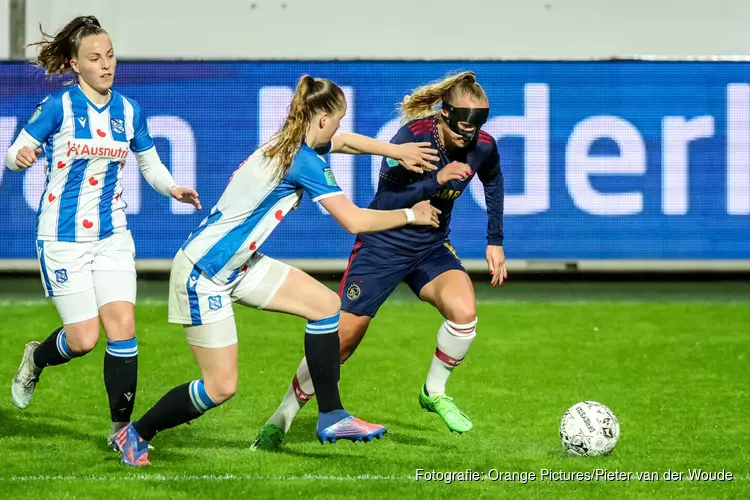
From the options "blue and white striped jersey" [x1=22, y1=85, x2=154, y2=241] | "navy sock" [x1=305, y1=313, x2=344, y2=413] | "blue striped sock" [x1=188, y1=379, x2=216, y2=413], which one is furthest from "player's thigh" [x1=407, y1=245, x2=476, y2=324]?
"blue and white striped jersey" [x1=22, y1=85, x2=154, y2=241]

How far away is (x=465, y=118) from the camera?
7.00 meters

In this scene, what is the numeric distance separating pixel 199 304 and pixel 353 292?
132cm

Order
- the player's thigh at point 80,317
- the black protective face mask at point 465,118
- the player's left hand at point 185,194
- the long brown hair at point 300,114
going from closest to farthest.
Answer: the long brown hair at point 300,114, the player's thigh at point 80,317, the player's left hand at point 185,194, the black protective face mask at point 465,118

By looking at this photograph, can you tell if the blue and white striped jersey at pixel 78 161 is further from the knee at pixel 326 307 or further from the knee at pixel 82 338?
the knee at pixel 326 307

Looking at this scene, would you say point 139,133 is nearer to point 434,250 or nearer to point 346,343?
point 346,343

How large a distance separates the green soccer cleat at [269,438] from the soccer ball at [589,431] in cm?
153

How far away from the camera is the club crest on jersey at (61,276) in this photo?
667 cm

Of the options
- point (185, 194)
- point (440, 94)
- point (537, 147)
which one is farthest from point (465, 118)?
point (537, 147)

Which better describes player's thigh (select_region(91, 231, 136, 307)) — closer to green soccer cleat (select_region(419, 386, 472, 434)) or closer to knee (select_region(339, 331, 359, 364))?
knee (select_region(339, 331, 359, 364))

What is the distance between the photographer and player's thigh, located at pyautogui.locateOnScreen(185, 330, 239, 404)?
242 inches

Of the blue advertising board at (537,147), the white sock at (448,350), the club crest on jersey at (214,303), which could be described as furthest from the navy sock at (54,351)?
the blue advertising board at (537,147)

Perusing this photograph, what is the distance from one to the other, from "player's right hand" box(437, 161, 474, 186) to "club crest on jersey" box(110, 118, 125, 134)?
173 centimetres

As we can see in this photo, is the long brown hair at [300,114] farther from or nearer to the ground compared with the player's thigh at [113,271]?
farther from the ground

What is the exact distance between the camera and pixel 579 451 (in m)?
6.66
